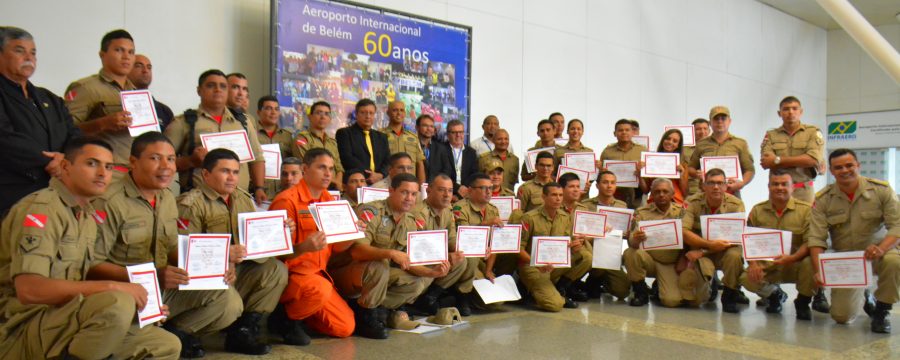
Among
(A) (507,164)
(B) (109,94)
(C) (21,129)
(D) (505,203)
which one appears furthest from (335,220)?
(A) (507,164)

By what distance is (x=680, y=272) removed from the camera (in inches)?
244

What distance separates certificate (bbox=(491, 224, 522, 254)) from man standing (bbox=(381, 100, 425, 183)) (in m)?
1.32

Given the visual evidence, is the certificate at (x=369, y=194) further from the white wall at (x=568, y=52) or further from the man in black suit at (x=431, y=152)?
the white wall at (x=568, y=52)

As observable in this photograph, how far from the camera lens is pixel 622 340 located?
4.58m

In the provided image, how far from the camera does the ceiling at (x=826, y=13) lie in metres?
14.4

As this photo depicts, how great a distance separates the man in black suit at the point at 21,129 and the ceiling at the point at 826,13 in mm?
14469

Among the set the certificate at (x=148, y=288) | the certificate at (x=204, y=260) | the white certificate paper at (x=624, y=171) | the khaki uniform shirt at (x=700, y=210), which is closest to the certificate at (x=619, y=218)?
the khaki uniform shirt at (x=700, y=210)

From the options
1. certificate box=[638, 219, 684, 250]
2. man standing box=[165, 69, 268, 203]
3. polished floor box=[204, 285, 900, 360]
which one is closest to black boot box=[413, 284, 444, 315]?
polished floor box=[204, 285, 900, 360]

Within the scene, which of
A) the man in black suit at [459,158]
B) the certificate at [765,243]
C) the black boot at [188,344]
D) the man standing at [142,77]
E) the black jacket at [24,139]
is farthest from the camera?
the man in black suit at [459,158]

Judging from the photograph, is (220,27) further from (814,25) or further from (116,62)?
(814,25)

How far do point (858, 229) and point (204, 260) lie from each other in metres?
4.90

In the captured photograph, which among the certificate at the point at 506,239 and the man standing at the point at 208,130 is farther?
the certificate at the point at 506,239

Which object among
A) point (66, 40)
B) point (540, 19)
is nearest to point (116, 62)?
point (66, 40)

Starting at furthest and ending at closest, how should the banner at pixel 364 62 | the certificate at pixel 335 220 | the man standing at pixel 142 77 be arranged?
the banner at pixel 364 62
the man standing at pixel 142 77
the certificate at pixel 335 220
